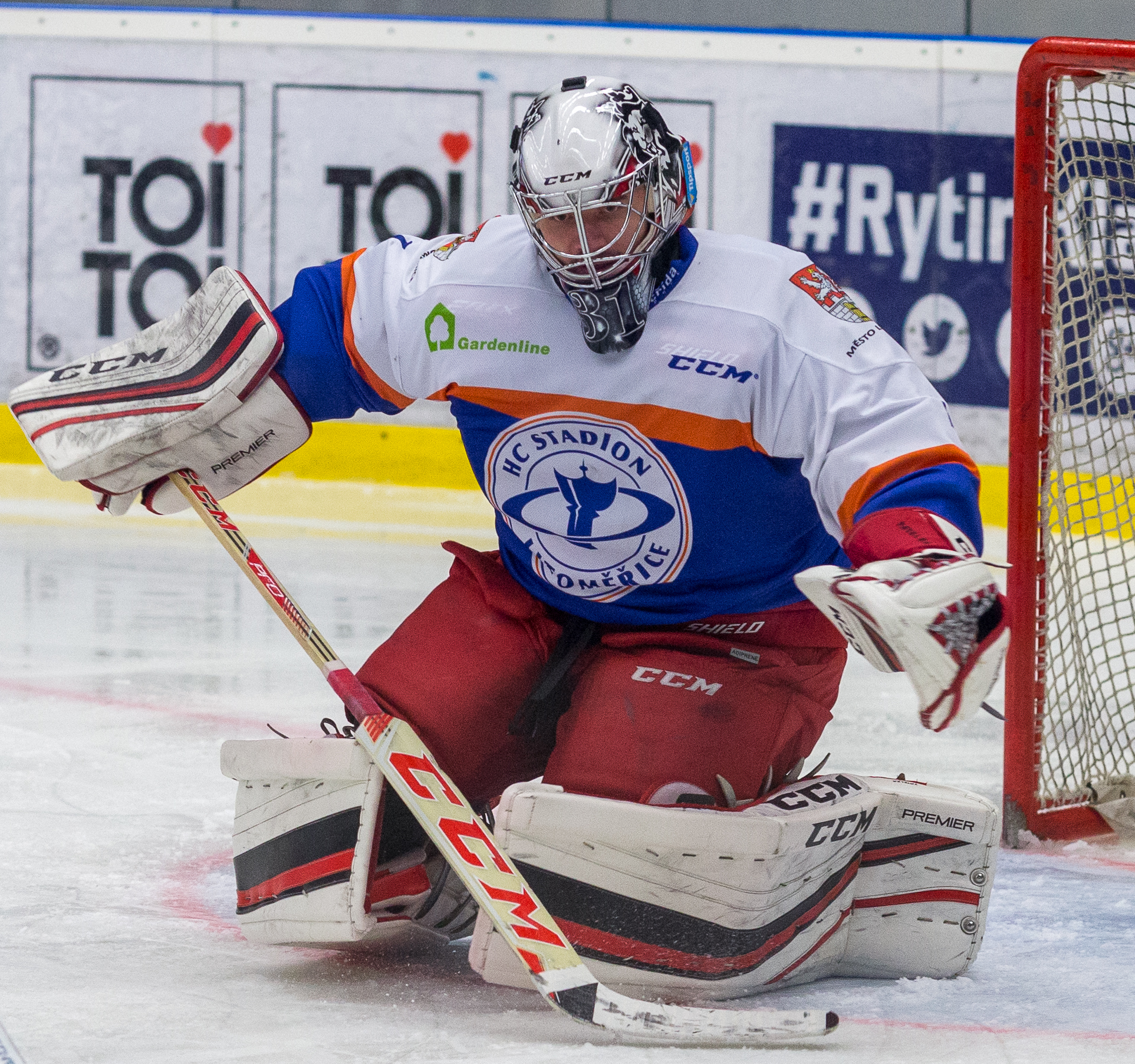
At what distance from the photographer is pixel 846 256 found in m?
5.70

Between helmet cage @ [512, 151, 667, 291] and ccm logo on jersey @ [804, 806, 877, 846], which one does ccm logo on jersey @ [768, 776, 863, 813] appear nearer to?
ccm logo on jersey @ [804, 806, 877, 846]

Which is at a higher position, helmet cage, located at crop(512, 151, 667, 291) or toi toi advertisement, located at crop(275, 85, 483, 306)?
toi toi advertisement, located at crop(275, 85, 483, 306)

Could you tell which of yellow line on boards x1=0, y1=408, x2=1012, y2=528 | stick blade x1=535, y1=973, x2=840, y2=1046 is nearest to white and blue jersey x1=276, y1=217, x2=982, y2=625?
stick blade x1=535, y1=973, x2=840, y2=1046

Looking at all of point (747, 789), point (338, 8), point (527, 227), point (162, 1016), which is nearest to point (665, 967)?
point (747, 789)

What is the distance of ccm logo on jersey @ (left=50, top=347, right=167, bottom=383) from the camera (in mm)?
1859

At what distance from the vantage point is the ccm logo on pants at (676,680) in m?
1.73

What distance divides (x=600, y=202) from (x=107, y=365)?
0.65 metres

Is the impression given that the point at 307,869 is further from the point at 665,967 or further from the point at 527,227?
the point at 527,227

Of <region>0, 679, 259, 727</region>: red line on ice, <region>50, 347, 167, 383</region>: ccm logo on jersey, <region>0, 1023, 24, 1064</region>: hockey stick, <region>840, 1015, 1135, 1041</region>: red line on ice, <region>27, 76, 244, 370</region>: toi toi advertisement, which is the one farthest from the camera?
<region>27, 76, 244, 370</region>: toi toi advertisement

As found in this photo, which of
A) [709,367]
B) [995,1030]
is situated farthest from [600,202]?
[995,1030]

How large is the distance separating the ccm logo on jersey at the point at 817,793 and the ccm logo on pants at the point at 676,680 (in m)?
0.14

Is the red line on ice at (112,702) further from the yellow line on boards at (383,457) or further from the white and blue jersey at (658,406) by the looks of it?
the yellow line on boards at (383,457)

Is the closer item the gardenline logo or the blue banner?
the gardenline logo

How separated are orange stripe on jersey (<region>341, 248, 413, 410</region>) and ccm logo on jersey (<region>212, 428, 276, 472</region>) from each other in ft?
0.44
